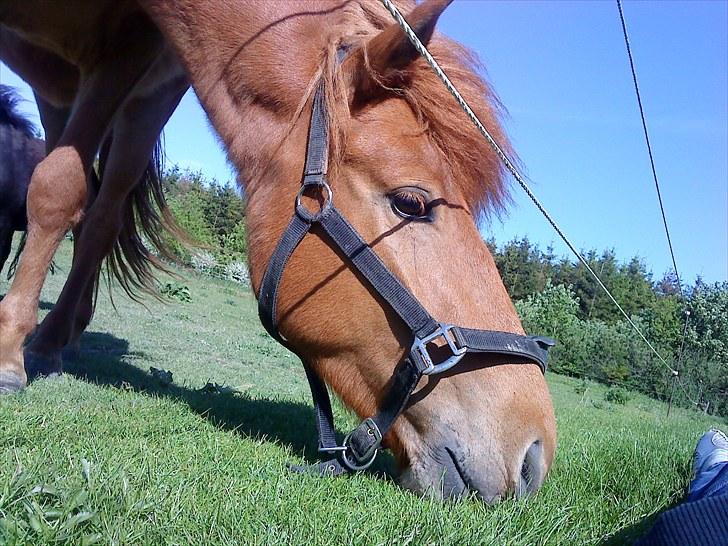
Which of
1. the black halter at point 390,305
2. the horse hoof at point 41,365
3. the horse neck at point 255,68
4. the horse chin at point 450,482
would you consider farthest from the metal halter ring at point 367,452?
the horse hoof at point 41,365

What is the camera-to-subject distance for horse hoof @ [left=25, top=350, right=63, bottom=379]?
371 cm

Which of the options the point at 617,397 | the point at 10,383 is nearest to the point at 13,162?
the point at 10,383

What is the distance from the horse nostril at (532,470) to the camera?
81.0 inches

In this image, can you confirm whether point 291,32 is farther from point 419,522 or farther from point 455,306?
point 419,522

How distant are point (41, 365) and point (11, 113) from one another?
3.94 metres

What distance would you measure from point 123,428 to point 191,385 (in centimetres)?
211

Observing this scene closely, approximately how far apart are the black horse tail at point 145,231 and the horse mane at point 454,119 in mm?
3094

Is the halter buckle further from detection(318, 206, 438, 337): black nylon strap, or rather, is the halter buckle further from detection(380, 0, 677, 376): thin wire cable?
detection(380, 0, 677, 376): thin wire cable

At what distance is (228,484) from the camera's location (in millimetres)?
1947

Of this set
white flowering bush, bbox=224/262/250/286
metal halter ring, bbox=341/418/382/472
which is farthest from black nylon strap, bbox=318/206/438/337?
white flowering bush, bbox=224/262/250/286

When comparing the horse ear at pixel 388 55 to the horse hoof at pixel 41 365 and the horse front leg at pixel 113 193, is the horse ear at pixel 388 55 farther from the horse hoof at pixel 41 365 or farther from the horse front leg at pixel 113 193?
the horse hoof at pixel 41 365

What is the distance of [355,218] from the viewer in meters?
2.31

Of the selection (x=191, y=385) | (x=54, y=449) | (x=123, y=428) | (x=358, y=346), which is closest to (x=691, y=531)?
(x=358, y=346)

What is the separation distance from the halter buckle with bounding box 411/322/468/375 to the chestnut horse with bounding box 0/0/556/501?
7cm
